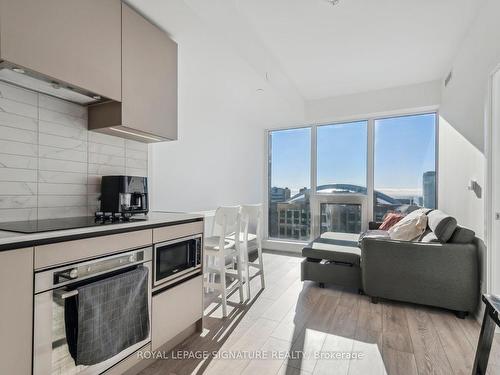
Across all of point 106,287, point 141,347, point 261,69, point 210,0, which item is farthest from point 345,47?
point 141,347

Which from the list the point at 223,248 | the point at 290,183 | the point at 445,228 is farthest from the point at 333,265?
the point at 290,183

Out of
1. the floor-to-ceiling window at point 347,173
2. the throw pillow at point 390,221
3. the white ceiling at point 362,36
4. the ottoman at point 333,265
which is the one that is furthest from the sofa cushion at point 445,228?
the white ceiling at point 362,36

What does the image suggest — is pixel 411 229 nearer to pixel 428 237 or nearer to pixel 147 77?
pixel 428 237

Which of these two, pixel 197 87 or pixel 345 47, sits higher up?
pixel 345 47

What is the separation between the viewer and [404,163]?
14.1ft

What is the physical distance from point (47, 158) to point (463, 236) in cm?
345

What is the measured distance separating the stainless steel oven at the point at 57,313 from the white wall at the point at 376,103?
13.3 ft

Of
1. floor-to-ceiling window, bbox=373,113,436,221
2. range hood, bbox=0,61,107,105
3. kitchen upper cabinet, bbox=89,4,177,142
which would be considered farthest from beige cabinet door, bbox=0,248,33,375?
floor-to-ceiling window, bbox=373,113,436,221

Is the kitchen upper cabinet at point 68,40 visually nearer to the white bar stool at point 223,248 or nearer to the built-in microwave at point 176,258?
the built-in microwave at point 176,258

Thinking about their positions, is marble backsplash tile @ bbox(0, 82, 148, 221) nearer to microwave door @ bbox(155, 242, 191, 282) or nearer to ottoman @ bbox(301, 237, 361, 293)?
microwave door @ bbox(155, 242, 191, 282)

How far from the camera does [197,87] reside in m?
3.09

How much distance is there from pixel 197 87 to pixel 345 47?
5.57 feet

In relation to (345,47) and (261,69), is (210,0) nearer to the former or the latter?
(261,69)

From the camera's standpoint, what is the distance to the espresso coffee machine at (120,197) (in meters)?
1.92
